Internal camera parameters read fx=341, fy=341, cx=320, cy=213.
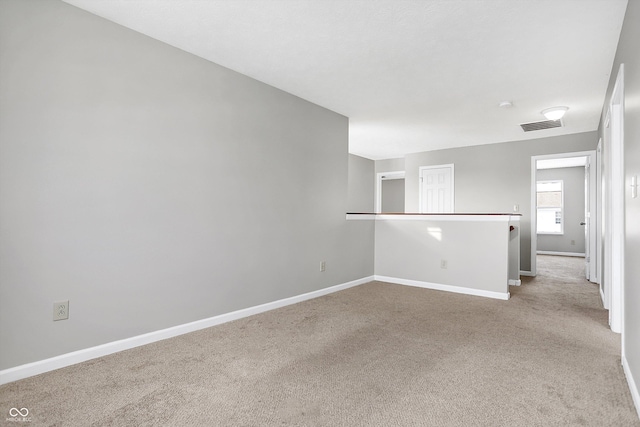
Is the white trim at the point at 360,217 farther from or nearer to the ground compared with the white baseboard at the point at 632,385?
farther from the ground

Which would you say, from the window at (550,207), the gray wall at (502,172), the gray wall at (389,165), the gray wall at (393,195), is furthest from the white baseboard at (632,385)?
the gray wall at (393,195)

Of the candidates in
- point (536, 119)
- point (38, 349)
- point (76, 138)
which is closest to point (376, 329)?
point (38, 349)

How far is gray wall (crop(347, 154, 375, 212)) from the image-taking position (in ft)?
25.2

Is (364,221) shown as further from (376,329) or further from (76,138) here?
(76,138)

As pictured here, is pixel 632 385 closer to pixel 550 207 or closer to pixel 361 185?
pixel 361 185

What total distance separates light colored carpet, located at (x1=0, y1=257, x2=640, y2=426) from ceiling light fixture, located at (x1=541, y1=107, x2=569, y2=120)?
2421 millimetres

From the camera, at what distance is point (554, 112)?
13.7ft

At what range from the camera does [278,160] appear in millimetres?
3623

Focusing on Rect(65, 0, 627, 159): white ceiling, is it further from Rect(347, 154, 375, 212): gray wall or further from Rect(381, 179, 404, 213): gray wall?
Rect(381, 179, 404, 213): gray wall

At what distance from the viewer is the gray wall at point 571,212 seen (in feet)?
28.6

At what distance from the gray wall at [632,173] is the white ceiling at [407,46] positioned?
375 mm

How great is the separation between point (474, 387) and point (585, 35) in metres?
2.62

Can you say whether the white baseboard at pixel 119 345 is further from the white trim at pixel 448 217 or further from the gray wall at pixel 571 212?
the gray wall at pixel 571 212

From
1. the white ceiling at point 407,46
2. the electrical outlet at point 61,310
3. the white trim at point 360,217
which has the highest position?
the white ceiling at point 407,46
